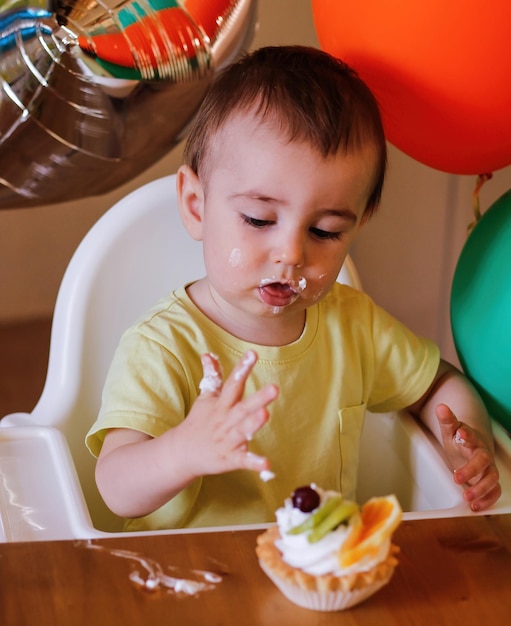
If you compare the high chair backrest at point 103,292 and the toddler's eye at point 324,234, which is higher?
the toddler's eye at point 324,234

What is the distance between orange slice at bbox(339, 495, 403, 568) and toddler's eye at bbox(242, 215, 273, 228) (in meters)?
0.33

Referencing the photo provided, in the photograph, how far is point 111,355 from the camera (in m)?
1.20

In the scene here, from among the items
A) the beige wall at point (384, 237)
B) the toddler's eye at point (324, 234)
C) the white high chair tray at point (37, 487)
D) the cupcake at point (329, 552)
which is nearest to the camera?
the cupcake at point (329, 552)

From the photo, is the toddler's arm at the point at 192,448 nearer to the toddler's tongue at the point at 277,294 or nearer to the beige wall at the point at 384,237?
the toddler's tongue at the point at 277,294

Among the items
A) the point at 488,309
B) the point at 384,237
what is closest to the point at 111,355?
the point at 488,309

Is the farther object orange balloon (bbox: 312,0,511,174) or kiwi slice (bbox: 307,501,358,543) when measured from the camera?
orange balloon (bbox: 312,0,511,174)

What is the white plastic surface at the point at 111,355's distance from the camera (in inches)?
40.6

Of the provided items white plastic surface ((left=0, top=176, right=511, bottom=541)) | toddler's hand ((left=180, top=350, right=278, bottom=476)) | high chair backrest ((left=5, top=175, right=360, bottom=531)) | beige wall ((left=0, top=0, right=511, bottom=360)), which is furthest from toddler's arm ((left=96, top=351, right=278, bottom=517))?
beige wall ((left=0, top=0, right=511, bottom=360))

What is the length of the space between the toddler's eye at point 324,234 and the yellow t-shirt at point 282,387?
0.49 ft

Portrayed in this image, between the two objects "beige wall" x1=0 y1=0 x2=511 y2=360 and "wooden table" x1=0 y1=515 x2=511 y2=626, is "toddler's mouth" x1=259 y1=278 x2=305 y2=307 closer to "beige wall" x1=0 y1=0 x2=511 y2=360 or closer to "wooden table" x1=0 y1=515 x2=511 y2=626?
"wooden table" x1=0 y1=515 x2=511 y2=626

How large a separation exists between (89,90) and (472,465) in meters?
0.53

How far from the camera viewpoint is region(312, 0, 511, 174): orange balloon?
924 mm

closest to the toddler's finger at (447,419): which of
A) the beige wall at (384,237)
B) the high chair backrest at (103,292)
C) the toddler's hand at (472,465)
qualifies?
the toddler's hand at (472,465)

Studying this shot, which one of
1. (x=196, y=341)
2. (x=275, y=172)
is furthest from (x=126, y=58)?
(x=196, y=341)
